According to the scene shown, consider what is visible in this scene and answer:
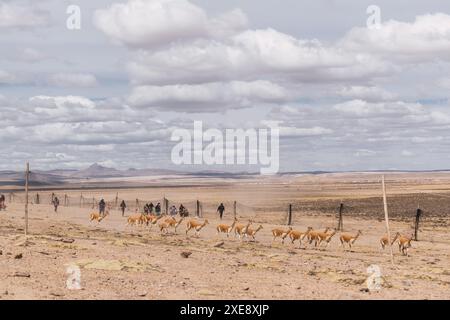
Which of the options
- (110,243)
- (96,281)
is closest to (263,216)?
(110,243)

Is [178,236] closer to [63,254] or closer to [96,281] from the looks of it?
[63,254]

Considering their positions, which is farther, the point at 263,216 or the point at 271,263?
the point at 263,216

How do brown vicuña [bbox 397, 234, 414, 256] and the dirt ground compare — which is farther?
brown vicuña [bbox 397, 234, 414, 256]

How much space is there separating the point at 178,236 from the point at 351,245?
1036cm

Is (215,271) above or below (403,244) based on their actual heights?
above

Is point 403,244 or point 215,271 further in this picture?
point 403,244

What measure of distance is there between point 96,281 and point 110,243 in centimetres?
983

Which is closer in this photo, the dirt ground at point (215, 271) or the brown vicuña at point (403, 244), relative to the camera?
the dirt ground at point (215, 271)

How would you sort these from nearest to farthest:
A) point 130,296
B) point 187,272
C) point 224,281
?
1. point 130,296
2. point 224,281
3. point 187,272
